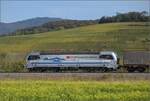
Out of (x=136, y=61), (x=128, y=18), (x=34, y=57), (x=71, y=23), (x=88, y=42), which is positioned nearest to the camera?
(x=136, y=61)

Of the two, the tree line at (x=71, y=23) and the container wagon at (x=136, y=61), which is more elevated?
the tree line at (x=71, y=23)

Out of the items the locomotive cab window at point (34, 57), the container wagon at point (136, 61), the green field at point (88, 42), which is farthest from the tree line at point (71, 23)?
the locomotive cab window at point (34, 57)

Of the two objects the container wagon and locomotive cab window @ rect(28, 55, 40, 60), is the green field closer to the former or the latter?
the container wagon

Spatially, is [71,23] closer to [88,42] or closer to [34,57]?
[88,42]

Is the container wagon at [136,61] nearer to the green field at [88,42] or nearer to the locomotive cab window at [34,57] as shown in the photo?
the locomotive cab window at [34,57]

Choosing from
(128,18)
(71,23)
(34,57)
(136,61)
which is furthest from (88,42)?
(71,23)

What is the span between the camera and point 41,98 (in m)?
15.1

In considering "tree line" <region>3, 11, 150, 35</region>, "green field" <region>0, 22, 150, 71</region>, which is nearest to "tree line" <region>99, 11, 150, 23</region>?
"tree line" <region>3, 11, 150, 35</region>

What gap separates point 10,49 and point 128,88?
69.2 meters

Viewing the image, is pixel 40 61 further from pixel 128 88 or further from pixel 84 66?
pixel 128 88

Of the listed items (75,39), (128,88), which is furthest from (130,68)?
(75,39)

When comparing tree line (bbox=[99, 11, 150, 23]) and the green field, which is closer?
the green field

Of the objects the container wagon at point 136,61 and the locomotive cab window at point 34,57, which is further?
the locomotive cab window at point 34,57

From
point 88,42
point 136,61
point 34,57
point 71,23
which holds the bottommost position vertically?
point 136,61
